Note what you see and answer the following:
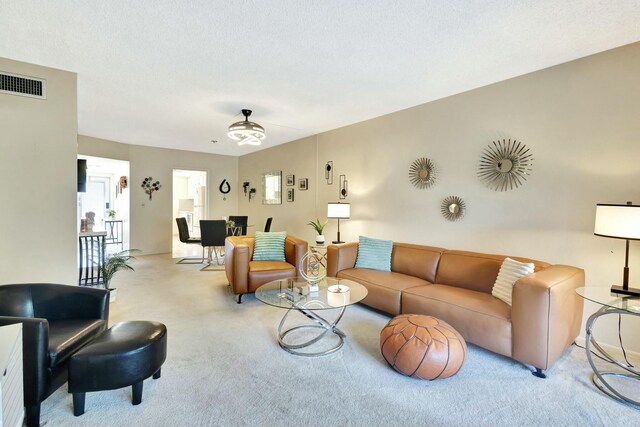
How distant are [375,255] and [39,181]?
3.62m

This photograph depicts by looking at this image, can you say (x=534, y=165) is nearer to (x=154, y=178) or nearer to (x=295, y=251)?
(x=295, y=251)

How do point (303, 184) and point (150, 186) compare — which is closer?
point (303, 184)

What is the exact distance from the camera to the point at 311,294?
2.71 metres

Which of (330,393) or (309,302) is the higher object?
(309,302)

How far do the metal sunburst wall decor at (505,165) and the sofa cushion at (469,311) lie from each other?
47.8 inches

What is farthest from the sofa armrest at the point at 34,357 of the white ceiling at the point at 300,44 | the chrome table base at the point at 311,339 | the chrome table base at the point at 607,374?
the chrome table base at the point at 607,374

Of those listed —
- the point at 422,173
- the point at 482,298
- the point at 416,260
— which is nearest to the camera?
the point at 482,298

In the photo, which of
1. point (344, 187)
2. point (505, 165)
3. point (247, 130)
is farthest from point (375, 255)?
point (247, 130)

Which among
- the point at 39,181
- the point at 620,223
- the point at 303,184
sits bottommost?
the point at 620,223

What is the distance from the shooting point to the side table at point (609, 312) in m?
1.90

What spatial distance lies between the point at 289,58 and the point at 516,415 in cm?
309

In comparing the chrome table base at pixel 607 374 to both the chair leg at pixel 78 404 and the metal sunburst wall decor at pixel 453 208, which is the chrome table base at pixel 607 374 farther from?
the chair leg at pixel 78 404

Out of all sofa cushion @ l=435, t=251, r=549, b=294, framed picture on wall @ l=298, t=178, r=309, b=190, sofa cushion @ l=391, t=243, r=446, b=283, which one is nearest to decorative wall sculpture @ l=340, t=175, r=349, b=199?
framed picture on wall @ l=298, t=178, r=309, b=190

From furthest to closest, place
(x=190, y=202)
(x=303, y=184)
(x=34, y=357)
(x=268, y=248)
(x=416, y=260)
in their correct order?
1. (x=190, y=202)
2. (x=303, y=184)
3. (x=268, y=248)
4. (x=416, y=260)
5. (x=34, y=357)
